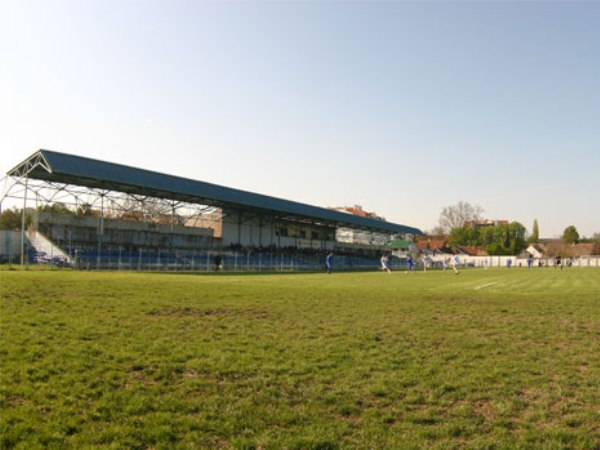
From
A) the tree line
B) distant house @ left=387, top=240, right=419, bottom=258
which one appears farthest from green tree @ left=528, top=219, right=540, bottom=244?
distant house @ left=387, top=240, right=419, bottom=258

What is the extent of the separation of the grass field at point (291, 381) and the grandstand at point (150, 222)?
28406mm

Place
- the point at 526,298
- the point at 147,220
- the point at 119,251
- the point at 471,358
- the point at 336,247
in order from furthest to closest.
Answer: the point at 336,247, the point at 147,220, the point at 119,251, the point at 526,298, the point at 471,358

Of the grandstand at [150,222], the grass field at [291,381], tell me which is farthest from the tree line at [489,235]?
the grass field at [291,381]

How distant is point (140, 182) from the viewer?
130 ft

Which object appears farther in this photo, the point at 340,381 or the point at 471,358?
the point at 471,358

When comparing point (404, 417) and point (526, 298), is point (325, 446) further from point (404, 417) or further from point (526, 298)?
point (526, 298)

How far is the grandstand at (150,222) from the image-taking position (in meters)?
37.6

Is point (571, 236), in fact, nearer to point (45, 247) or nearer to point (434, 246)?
point (434, 246)

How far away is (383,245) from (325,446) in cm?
9227

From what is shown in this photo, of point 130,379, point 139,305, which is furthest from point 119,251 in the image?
point 130,379

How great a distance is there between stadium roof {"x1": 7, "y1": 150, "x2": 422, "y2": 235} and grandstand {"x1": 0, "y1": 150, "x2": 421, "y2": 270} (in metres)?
0.08

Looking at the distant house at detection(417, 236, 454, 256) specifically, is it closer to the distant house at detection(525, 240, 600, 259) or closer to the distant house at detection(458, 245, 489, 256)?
the distant house at detection(458, 245, 489, 256)

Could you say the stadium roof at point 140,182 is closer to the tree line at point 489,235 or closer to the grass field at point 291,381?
the grass field at point 291,381

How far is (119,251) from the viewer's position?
39781 mm
